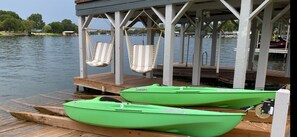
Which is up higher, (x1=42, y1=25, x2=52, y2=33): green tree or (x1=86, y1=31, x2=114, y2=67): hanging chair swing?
(x1=42, y1=25, x2=52, y2=33): green tree

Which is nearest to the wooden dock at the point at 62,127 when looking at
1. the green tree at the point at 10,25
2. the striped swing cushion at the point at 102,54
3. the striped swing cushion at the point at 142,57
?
the striped swing cushion at the point at 102,54

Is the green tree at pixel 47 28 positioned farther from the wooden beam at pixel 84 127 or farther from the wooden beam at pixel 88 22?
the wooden beam at pixel 84 127

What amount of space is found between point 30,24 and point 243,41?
325 ft

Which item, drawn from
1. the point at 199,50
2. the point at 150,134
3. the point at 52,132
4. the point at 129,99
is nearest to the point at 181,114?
the point at 150,134

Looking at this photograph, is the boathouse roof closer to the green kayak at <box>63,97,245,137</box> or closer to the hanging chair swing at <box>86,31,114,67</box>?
the hanging chair swing at <box>86,31,114,67</box>

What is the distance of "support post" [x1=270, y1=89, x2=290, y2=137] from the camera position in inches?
80.9

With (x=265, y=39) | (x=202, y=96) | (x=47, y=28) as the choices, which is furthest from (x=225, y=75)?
(x=47, y=28)

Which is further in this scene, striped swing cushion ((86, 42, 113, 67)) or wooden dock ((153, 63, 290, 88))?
wooden dock ((153, 63, 290, 88))

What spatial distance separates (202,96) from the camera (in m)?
4.26

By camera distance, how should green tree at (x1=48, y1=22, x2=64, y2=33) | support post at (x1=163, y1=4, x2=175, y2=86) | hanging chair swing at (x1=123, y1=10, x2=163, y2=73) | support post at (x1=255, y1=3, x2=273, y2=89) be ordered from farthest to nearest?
green tree at (x1=48, y1=22, x2=64, y2=33) < hanging chair swing at (x1=123, y1=10, x2=163, y2=73) < support post at (x1=255, y1=3, x2=273, y2=89) < support post at (x1=163, y1=4, x2=175, y2=86)

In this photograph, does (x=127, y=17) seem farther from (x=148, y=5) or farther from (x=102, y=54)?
(x=102, y=54)

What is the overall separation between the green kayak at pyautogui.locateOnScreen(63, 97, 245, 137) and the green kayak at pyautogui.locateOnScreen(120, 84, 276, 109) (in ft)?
2.80

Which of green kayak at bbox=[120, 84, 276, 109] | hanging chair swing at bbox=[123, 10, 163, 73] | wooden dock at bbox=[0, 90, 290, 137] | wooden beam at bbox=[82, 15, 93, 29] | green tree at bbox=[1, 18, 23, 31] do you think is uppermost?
green tree at bbox=[1, 18, 23, 31]

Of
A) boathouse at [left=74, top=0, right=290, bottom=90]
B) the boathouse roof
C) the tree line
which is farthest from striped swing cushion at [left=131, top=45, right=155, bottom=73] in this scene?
the tree line
